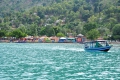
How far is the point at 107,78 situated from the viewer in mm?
32062

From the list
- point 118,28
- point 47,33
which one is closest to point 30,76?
point 118,28

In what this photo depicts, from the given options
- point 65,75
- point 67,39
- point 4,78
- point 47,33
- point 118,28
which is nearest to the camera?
point 4,78

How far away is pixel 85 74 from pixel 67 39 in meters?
143

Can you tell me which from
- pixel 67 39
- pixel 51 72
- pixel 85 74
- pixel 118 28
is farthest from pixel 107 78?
pixel 67 39

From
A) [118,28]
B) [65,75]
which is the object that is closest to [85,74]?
[65,75]

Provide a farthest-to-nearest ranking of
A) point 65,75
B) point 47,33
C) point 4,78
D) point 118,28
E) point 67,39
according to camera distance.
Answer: point 47,33
point 67,39
point 118,28
point 65,75
point 4,78

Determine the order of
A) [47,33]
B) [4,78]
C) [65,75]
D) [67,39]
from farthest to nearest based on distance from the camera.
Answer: [47,33] < [67,39] < [65,75] < [4,78]

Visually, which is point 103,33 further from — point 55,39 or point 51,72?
point 51,72

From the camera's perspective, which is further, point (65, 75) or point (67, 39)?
point (67, 39)

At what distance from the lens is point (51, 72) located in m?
35.8

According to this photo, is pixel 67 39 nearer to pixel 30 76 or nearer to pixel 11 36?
pixel 11 36

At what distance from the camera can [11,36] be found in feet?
602

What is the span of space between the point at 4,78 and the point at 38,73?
444cm

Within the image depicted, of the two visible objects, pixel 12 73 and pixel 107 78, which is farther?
pixel 12 73
